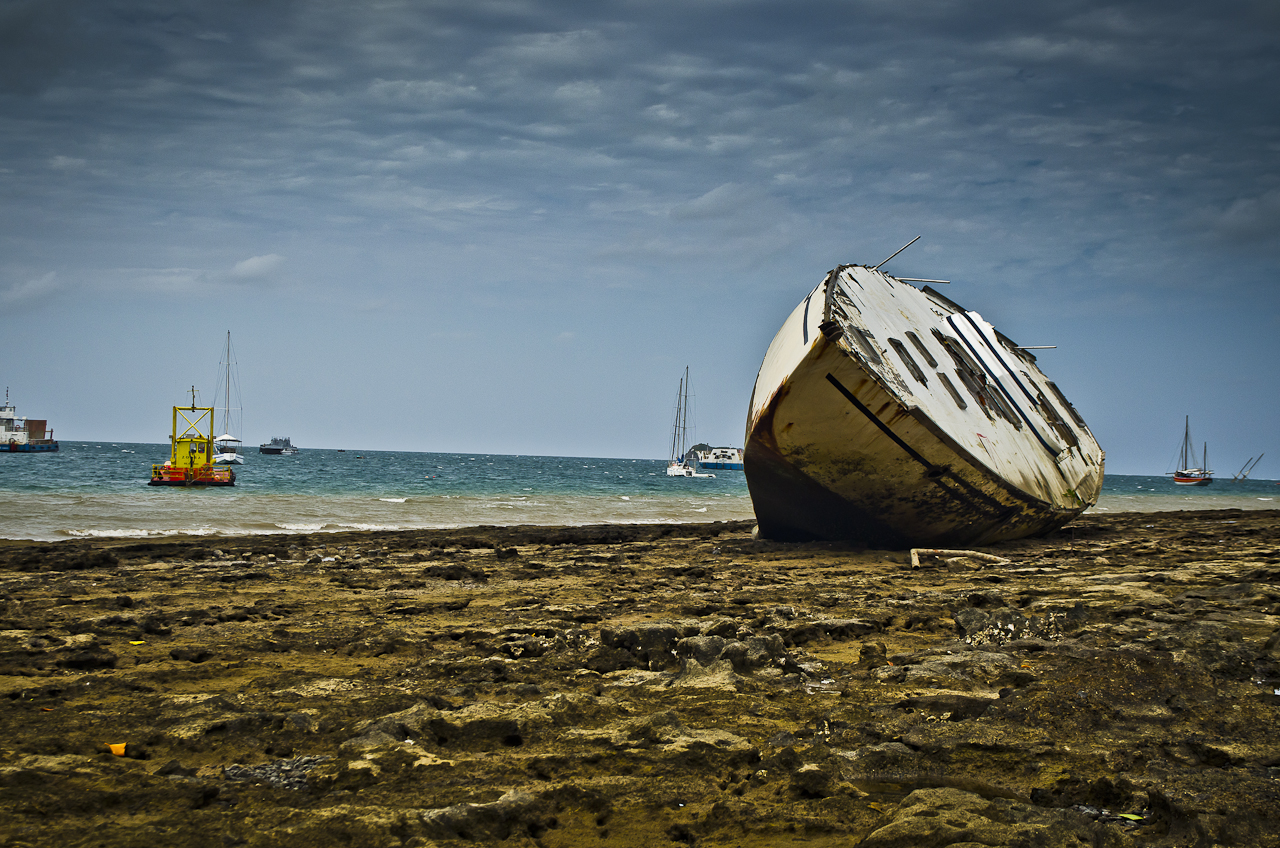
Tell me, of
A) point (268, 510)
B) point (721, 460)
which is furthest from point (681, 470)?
point (268, 510)

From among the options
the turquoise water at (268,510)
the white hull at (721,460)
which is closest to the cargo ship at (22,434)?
the turquoise water at (268,510)

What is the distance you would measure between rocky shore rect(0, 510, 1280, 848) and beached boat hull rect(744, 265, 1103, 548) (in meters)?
1.84

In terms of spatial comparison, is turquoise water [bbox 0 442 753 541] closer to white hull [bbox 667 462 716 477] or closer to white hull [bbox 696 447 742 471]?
white hull [bbox 667 462 716 477]

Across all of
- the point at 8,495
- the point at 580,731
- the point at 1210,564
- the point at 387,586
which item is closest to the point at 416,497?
the point at 8,495

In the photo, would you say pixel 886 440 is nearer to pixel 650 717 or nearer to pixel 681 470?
pixel 650 717

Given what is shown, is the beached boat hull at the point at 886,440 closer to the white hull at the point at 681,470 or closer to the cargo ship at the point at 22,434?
the white hull at the point at 681,470

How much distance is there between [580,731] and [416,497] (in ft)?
71.7

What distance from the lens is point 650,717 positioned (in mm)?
2883

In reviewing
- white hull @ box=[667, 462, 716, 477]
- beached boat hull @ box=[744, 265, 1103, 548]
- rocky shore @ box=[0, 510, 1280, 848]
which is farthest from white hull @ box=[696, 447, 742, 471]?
rocky shore @ box=[0, 510, 1280, 848]

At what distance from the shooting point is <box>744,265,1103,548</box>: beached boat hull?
723 centimetres

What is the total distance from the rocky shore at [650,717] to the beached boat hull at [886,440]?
1844 millimetres

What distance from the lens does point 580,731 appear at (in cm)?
279

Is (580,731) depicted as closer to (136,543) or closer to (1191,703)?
(1191,703)

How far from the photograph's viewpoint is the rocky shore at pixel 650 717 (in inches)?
82.6
